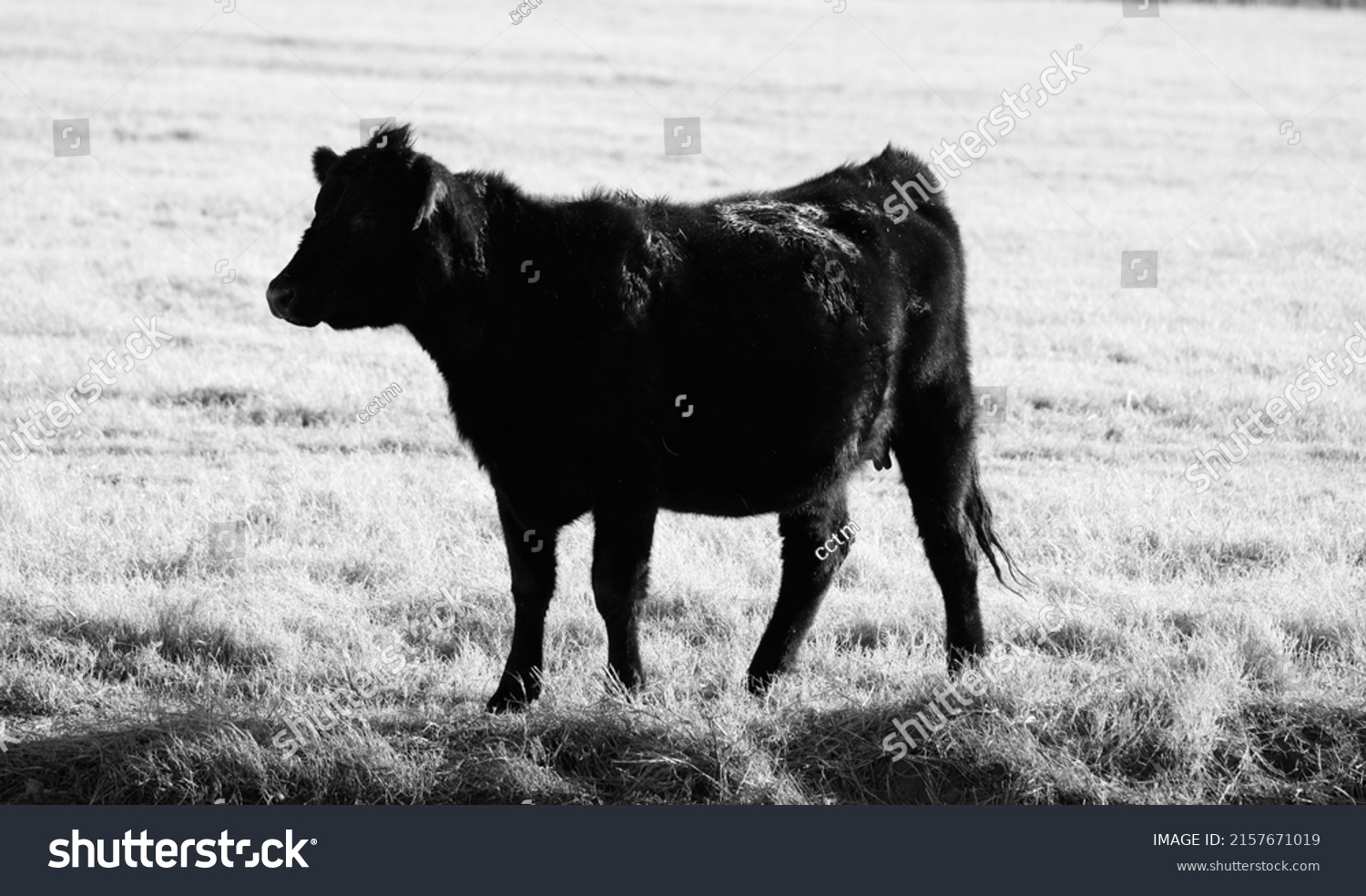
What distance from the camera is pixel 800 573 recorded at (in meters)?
6.95

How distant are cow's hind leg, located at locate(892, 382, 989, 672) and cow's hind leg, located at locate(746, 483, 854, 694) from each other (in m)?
0.36

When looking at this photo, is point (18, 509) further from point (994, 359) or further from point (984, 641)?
point (994, 359)

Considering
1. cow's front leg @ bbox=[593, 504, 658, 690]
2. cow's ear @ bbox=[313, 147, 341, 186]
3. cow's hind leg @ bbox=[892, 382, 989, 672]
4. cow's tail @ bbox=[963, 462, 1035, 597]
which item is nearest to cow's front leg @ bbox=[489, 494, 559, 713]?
cow's front leg @ bbox=[593, 504, 658, 690]

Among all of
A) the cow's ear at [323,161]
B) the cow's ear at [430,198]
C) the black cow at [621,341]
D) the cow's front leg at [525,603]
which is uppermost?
the cow's ear at [323,161]

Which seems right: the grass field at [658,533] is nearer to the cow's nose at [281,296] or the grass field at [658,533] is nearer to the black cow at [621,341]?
the black cow at [621,341]

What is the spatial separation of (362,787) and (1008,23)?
37.6 metres

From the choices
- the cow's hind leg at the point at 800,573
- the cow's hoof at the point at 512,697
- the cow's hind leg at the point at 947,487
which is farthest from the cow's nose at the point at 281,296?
the cow's hind leg at the point at 947,487

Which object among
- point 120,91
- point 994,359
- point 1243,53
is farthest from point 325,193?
point 1243,53

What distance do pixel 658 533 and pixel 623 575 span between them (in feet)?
8.25

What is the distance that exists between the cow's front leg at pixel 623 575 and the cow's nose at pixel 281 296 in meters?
1.39

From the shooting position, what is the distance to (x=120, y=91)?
82.3 ft

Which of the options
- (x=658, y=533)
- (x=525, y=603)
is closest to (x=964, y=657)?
(x=525, y=603)

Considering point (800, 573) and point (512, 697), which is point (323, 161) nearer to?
point (512, 697)

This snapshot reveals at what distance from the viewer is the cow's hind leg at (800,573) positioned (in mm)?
6797
